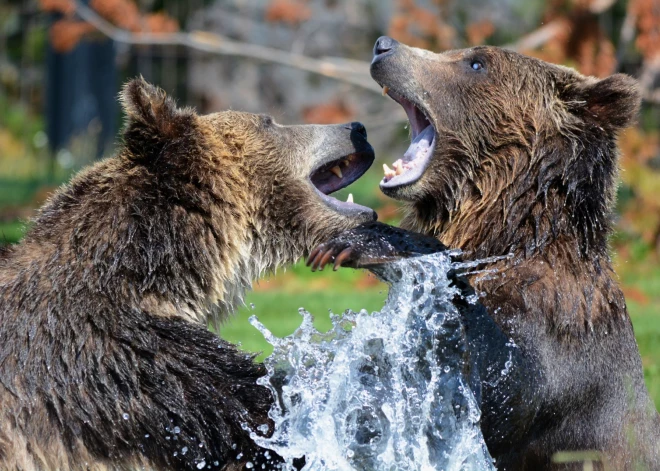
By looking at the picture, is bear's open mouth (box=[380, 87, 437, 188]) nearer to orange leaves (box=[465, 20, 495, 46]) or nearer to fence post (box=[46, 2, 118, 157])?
orange leaves (box=[465, 20, 495, 46])

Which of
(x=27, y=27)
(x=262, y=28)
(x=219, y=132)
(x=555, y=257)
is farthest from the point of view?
(x=27, y=27)

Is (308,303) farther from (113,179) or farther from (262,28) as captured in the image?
(262,28)

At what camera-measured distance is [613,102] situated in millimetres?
→ 4578

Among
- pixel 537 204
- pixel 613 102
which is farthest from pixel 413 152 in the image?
pixel 613 102

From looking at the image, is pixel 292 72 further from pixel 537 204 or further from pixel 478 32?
pixel 537 204

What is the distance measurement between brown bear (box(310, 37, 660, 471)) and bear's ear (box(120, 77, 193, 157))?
0.90m

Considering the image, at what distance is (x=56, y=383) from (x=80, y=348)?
0.16m

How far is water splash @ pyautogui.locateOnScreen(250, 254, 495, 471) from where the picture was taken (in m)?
4.00

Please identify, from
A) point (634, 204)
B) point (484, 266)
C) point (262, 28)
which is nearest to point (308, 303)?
point (634, 204)

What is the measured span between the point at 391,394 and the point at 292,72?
12.1 meters

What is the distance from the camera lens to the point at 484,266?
4.44 metres

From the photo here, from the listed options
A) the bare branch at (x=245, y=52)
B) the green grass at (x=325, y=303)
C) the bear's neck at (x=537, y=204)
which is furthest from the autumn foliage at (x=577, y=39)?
the bear's neck at (x=537, y=204)

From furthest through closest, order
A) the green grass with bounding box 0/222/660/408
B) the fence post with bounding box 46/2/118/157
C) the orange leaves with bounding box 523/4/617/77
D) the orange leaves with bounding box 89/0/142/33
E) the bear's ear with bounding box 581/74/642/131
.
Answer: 1. the fence post with bounding box 46/2/118/157
2. the orange leaves with bounding box 89/0/142/33
3. the orange leaves with bounding box 523/4/617/77
4. the green grass with bounding box 0/222/660/408
5. the bear's ear with bounding box 581/74/642/131

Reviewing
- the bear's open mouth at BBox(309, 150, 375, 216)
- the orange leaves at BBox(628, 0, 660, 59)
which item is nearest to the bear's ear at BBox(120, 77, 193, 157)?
the bear's open mouth at BBox(309, 150, 375, 216)
